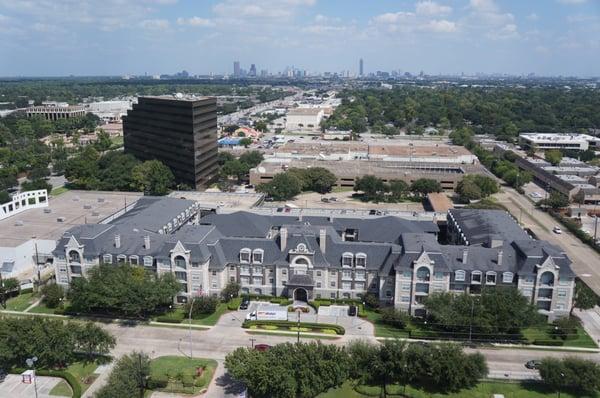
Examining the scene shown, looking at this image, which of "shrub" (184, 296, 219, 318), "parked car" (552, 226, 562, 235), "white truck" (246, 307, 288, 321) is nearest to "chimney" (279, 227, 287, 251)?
"white truck" (246, 307, 288, 321)

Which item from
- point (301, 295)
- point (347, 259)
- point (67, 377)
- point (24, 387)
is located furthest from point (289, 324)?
point (24, 387)

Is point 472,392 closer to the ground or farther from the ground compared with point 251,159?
closer to the ground

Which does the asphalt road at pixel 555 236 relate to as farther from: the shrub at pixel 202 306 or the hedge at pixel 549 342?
the shrub at pixel 202 306

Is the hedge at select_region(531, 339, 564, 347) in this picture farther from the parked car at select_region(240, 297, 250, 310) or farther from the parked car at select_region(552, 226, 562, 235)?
the parked car at select_region(552, 226, 562, 235)

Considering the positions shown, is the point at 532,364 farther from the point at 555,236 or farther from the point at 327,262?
the point at 555,236

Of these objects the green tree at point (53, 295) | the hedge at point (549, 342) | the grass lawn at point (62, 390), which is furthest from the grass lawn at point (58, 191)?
the hedge at point (549, 342)
